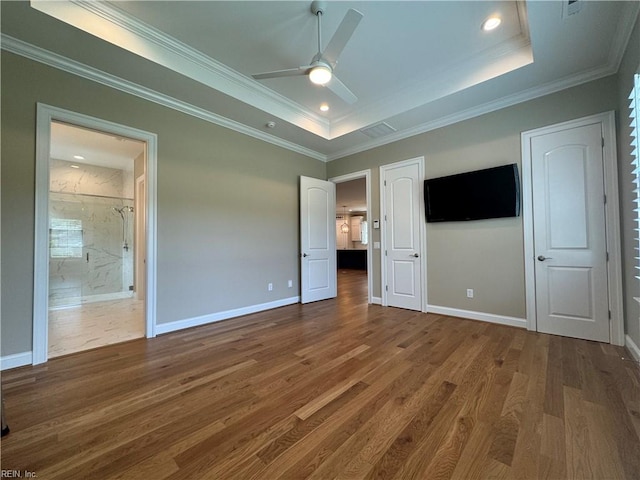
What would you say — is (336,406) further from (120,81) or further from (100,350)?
(120,81)

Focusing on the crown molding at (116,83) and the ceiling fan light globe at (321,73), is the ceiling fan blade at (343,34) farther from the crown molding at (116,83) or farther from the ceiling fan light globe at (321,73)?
the crown molding at (116,83)

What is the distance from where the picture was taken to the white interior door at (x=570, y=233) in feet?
8.75

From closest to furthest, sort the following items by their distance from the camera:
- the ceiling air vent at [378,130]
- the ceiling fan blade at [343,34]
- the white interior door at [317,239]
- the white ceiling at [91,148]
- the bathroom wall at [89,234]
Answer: the ceiling fan blade at [343,34], the ceiling air vent at [378,130], the white ceiling at [91,148], the white interior door at [317,239], the bathroom wall at [89,234]

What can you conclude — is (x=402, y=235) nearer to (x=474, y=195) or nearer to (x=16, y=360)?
(x=474, y=195)

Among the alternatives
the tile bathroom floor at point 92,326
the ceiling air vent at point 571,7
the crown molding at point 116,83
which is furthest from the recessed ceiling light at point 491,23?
the tile bathroom floor at point 92,326

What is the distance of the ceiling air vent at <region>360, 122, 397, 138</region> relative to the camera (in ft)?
12.8

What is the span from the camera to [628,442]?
1341 millimetres

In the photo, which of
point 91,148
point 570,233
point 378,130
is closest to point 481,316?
point 570,233

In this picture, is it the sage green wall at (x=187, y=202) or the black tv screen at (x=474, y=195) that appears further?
→ the black tv screen at (x=474, y=195)

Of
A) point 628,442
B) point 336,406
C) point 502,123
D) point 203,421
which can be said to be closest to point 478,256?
point 502,123

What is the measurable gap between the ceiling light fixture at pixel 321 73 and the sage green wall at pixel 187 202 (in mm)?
1985

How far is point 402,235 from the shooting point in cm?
420

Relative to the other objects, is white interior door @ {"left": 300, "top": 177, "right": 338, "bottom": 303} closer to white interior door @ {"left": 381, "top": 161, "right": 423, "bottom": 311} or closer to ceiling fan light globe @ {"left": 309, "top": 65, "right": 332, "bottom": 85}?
white interior door @ {"left": 381, "top": 161, "right": 423, "bottom": 311}

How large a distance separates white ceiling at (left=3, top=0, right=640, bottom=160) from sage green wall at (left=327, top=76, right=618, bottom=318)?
163mm
